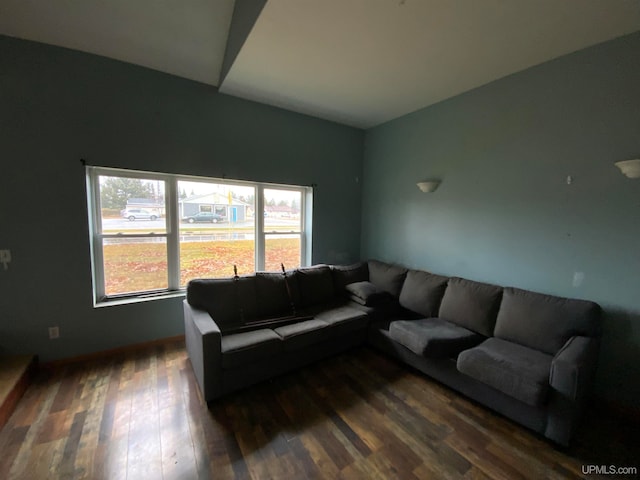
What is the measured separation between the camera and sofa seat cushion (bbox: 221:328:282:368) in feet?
6.63

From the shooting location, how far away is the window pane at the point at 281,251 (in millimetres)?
3600

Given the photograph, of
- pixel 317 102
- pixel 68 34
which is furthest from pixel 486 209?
pixel 68 34

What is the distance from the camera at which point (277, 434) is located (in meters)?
1.74

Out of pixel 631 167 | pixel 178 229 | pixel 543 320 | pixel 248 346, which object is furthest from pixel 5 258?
pixel 631 167

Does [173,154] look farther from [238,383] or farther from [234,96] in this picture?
[238,383]

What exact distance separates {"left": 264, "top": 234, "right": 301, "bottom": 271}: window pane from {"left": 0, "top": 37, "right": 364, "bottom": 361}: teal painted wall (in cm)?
101

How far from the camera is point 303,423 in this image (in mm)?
1837

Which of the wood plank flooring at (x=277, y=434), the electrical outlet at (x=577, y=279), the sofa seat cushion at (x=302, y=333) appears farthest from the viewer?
the sofa seat cushion at (x=302, y=333)

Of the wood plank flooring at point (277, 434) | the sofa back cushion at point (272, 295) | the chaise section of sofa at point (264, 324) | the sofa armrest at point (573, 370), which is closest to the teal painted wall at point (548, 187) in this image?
the sofa armrest at point (573, 370)

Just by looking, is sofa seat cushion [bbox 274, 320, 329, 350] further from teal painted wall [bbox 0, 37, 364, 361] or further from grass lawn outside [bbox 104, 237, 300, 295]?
teal painted wall [bbox 0, 37, 364, 361]

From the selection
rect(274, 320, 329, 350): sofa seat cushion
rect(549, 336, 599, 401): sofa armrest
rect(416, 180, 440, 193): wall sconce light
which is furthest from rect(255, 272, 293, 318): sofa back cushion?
rect(549, 336, 599, 401): sofa armrest

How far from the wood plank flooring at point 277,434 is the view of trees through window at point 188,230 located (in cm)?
106

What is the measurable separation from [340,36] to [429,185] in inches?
74.6

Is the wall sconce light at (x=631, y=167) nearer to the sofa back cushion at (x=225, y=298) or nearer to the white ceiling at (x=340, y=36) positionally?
the white ceiling at (x=340, y=36)
